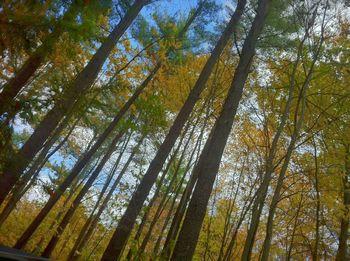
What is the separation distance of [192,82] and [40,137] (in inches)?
257

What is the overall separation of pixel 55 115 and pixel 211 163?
3255mm

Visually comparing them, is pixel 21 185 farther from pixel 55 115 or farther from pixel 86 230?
pixel 86 230

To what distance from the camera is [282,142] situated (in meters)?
10.6

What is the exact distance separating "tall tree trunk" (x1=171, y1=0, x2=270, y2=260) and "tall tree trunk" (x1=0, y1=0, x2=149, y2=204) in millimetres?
2398

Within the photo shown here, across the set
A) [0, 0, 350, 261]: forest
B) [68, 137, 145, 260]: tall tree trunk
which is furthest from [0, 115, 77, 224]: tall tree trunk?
[68, 137, 145, 260]: tall tree trunk

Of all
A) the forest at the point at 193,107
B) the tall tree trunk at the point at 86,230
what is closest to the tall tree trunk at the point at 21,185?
the forest at the point at 193,107

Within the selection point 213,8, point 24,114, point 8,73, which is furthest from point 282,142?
point 8,73

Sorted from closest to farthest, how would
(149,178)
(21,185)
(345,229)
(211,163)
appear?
(211,163) → (21,185) → (149,178) → (345,229)

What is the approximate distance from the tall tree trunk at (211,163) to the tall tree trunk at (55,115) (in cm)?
240

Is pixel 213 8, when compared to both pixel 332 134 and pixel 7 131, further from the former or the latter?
pixel 7 131

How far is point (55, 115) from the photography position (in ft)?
20.2

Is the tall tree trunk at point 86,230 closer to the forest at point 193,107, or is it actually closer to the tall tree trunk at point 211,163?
the forest at point 193,107

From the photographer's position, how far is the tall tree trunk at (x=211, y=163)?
4.26 meters

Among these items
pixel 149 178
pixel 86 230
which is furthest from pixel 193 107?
pixel 86 230
